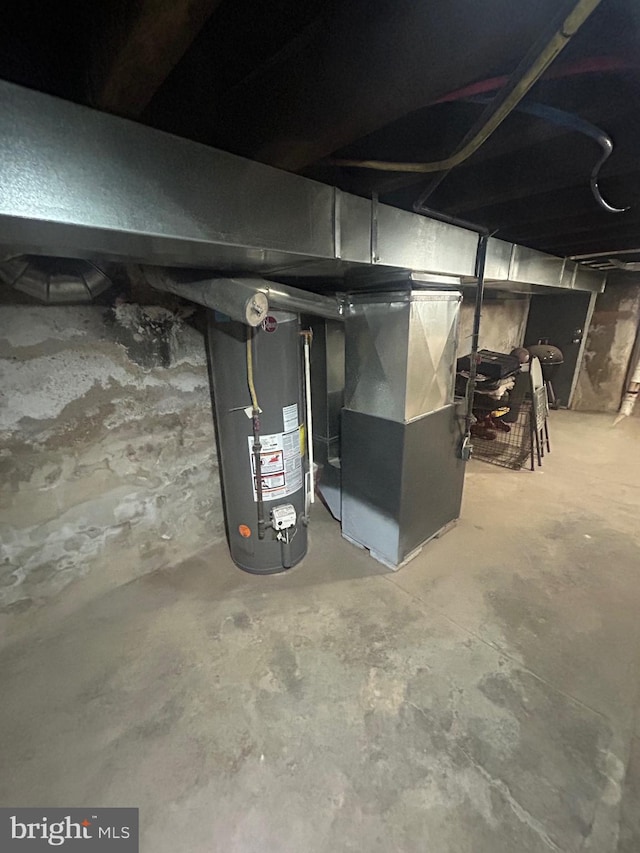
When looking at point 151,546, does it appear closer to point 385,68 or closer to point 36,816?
point 36,816

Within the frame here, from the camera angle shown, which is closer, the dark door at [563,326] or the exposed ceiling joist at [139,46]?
the exposed ceiling joist at [139,46]

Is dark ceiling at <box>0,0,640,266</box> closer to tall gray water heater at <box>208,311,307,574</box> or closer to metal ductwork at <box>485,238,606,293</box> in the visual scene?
tall gray water heater at <box>208,311,307,574</box>

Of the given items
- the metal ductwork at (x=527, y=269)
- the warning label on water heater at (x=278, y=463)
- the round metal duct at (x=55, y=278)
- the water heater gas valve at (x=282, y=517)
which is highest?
the metal ductwork at (x=527, y=269)

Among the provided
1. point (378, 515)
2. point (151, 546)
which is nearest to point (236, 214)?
point (378, 515)

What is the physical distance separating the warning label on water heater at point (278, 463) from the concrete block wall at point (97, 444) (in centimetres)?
53

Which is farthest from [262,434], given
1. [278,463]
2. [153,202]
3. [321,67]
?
[321,67]

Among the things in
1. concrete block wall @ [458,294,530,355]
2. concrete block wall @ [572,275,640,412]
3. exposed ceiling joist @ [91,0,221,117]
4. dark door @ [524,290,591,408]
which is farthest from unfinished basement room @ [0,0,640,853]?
concrete block wall @ [572,275,640,412]

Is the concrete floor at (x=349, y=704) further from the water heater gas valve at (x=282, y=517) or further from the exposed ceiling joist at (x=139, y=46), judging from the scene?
the exposed ceiling joist at (x=139, y=46)

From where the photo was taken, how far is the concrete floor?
3.62 feet

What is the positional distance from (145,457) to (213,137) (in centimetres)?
156

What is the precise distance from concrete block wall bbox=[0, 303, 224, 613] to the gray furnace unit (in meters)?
0.92

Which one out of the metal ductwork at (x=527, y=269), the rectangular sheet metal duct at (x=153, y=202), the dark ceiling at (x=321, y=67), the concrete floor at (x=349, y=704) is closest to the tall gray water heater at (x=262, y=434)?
the concrete floor at (x=349, y=704)

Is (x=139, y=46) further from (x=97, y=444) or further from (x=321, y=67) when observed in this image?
(x=97, y=444)

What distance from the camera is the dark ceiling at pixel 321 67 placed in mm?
578
